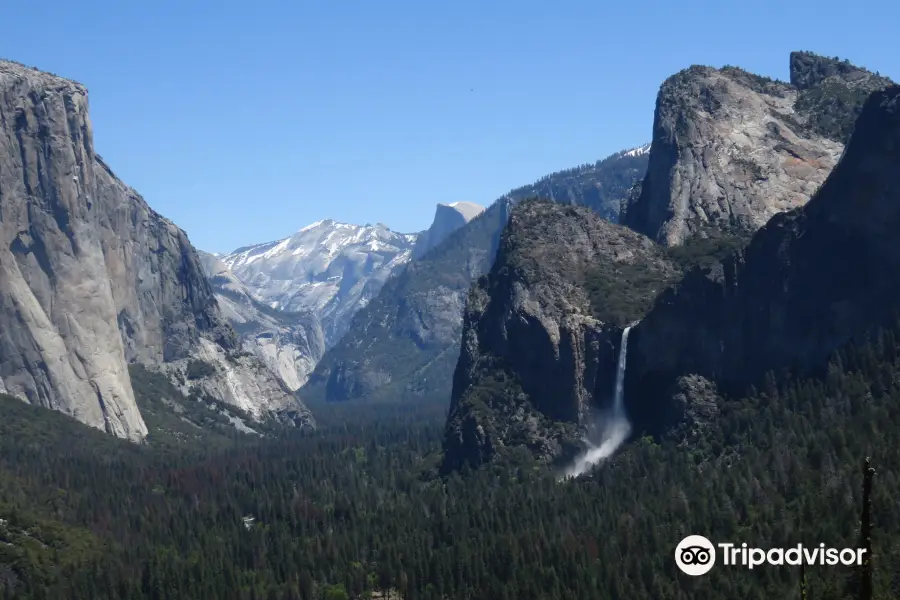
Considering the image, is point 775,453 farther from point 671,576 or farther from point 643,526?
point 671,576

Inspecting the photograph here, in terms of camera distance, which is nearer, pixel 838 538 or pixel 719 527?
pixel 838 538

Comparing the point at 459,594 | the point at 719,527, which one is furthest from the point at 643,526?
the point at 459,594

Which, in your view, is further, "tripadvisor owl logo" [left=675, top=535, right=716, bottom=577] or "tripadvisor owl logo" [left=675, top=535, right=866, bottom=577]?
"tripadvisor owl logo" [left=675, top=535, right=716, bottom=577]

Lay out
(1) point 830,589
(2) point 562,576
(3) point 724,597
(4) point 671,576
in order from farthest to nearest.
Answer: (2) point 562,576
(4) point 671,576
(3) point 724,597
(1) point 830,589

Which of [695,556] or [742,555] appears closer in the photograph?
[742,555]

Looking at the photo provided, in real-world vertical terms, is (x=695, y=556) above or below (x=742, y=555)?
above
